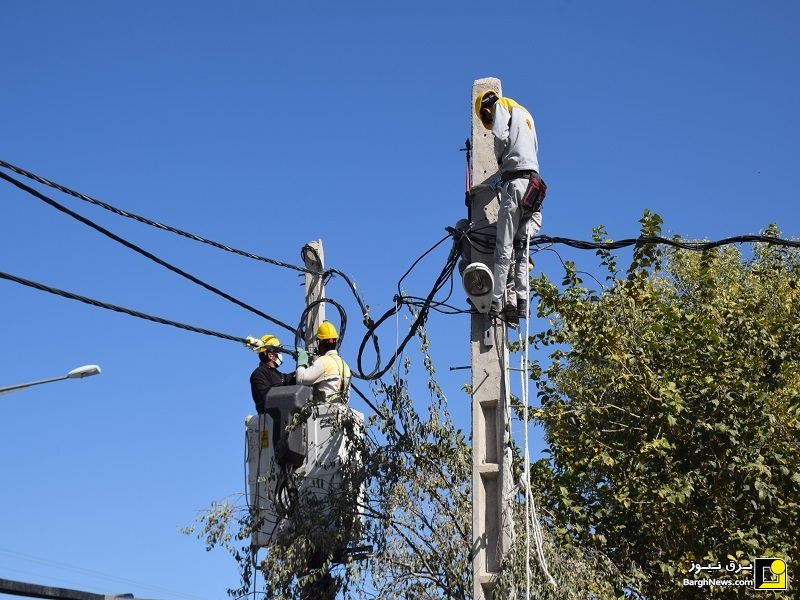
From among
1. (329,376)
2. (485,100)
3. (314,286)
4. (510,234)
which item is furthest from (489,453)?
(314,286)

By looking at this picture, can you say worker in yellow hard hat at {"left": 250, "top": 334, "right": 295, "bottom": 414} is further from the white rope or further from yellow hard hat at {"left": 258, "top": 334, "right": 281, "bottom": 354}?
the white rope

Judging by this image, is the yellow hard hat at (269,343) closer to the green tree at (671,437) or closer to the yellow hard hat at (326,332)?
the yellow hard hat at (326,332)

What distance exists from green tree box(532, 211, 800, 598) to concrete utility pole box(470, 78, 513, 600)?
87.6 inches

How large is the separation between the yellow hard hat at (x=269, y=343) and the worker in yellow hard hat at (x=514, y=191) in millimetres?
3318

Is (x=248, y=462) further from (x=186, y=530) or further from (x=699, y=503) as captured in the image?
(x=699, y=503)

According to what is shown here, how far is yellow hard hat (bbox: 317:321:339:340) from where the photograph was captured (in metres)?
11.9

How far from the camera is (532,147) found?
32.5 ft

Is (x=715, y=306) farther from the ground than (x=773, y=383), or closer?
farther from the ground

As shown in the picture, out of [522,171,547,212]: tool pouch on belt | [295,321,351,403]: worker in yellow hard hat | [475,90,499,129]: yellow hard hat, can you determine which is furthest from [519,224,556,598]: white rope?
[295,321,351,403]: worker in yellow hard hat

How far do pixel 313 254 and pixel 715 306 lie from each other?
6757 mm

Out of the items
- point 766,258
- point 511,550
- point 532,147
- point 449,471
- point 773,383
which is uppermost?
point 766,258

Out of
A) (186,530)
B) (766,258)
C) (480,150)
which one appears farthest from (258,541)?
(766,258)

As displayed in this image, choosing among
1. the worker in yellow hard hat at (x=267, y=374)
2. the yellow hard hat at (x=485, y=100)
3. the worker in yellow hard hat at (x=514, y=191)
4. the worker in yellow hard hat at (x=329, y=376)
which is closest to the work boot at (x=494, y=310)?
the worker in yellow hard hat at (x=514, y=191)

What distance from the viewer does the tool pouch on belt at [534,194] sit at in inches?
379
